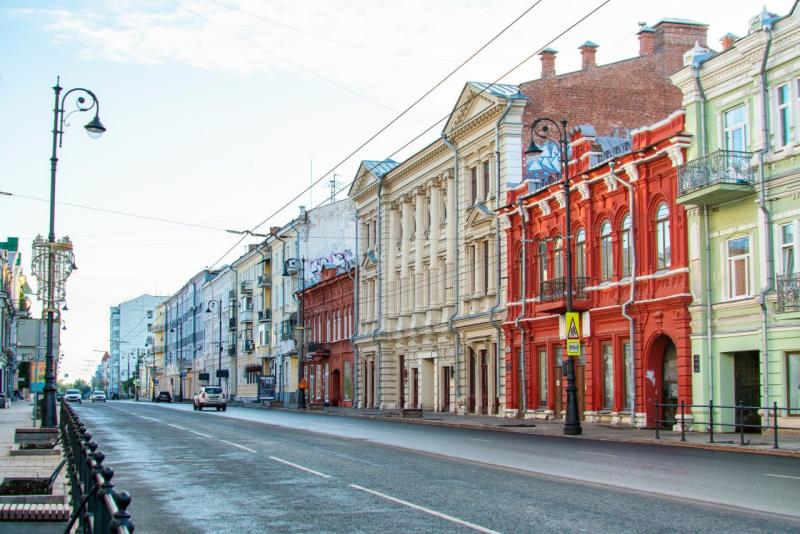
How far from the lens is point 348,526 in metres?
10.5

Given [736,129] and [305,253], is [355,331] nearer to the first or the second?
[305,253]

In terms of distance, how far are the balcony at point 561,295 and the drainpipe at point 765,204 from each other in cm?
935

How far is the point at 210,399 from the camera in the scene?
64750 millimetres

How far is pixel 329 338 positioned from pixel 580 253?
3504 cm

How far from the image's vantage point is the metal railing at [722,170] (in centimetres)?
2780

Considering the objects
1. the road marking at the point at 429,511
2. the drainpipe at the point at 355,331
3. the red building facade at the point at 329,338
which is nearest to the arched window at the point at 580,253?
the road marking at the point at 429,511

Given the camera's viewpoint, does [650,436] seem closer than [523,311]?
Yes

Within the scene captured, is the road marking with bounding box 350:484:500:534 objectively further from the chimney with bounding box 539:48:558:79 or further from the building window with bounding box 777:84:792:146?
the chimney with bounding box 539:48:558:79

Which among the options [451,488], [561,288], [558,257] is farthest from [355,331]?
[451,488]

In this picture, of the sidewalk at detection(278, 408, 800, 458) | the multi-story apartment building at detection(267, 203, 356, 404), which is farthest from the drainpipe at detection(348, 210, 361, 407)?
the sidewalk at detection(278, 408, 800, 458)

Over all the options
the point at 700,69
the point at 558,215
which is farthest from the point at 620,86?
the point at 700,69

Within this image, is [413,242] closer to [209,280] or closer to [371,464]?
[371,464]

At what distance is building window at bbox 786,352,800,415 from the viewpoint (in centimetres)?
2645

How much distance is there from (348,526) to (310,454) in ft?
33.0
